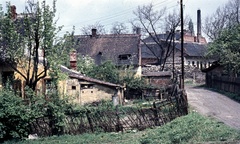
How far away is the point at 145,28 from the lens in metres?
69.4

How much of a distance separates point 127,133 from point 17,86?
11465 millimetres

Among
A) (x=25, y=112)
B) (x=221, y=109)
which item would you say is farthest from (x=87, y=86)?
(x=25, y=112)

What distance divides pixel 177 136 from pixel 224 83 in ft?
82.1

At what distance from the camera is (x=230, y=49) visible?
43.0 m

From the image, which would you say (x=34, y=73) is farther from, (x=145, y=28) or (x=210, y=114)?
(x=145, y=28)

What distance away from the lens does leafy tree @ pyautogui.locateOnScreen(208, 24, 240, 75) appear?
39.1m

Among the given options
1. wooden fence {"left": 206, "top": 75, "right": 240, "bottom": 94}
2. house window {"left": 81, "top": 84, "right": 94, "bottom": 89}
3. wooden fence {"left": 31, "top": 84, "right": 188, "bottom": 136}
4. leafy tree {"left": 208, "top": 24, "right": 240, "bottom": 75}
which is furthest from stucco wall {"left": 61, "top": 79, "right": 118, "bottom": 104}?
leafy tree {"left": 208, "top": 24, "right": 240, "bottom": 75}

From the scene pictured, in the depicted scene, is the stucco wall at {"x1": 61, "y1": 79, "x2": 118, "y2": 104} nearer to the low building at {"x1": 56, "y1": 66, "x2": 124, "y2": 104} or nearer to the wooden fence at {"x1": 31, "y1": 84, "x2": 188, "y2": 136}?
the low building at {"x1": 56, "y1": 66, "x2": 124, "y2": 104}

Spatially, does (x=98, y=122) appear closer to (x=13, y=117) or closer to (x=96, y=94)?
(x=13, y=117)

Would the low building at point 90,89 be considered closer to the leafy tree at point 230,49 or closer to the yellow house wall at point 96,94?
the yellow house wall at point 96,94

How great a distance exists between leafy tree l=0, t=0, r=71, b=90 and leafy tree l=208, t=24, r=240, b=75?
Answer: 18.9 m

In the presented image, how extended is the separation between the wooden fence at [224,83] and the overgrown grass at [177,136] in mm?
14169

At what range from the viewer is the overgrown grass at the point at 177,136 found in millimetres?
15938

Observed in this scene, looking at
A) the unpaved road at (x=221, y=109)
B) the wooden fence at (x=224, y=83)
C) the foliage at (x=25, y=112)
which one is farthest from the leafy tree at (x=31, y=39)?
the wooden fence at (x=224, y=83)
